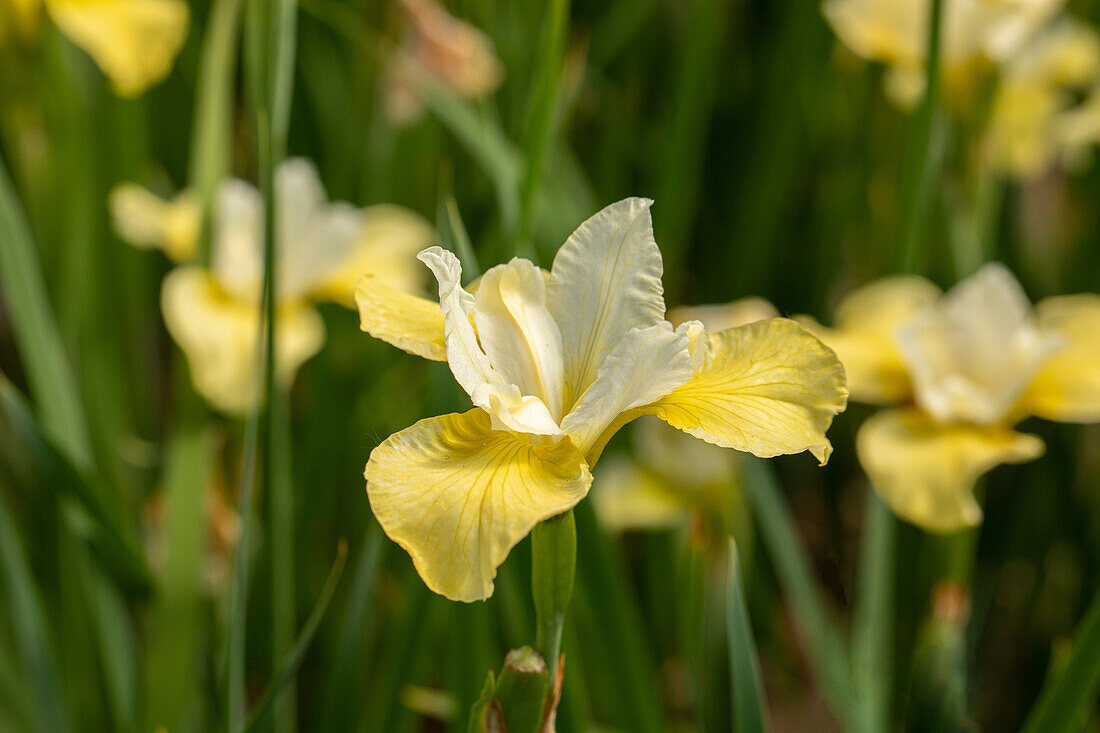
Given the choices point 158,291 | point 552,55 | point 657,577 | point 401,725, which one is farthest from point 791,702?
point 158,291

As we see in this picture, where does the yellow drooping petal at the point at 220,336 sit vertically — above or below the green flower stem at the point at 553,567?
below

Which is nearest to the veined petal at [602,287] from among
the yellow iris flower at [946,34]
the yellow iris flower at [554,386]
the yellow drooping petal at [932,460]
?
the yellow iris flower at [554,386]

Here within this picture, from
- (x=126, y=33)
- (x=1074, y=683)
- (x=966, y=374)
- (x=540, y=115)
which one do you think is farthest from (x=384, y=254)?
→ (x=1074, y=683)

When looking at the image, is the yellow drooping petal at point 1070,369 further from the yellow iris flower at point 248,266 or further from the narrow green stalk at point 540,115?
the yellow iris flower at point 248,266

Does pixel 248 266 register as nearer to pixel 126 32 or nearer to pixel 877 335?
pixel 126 32

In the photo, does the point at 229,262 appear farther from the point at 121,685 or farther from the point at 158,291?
the point at 158,291
